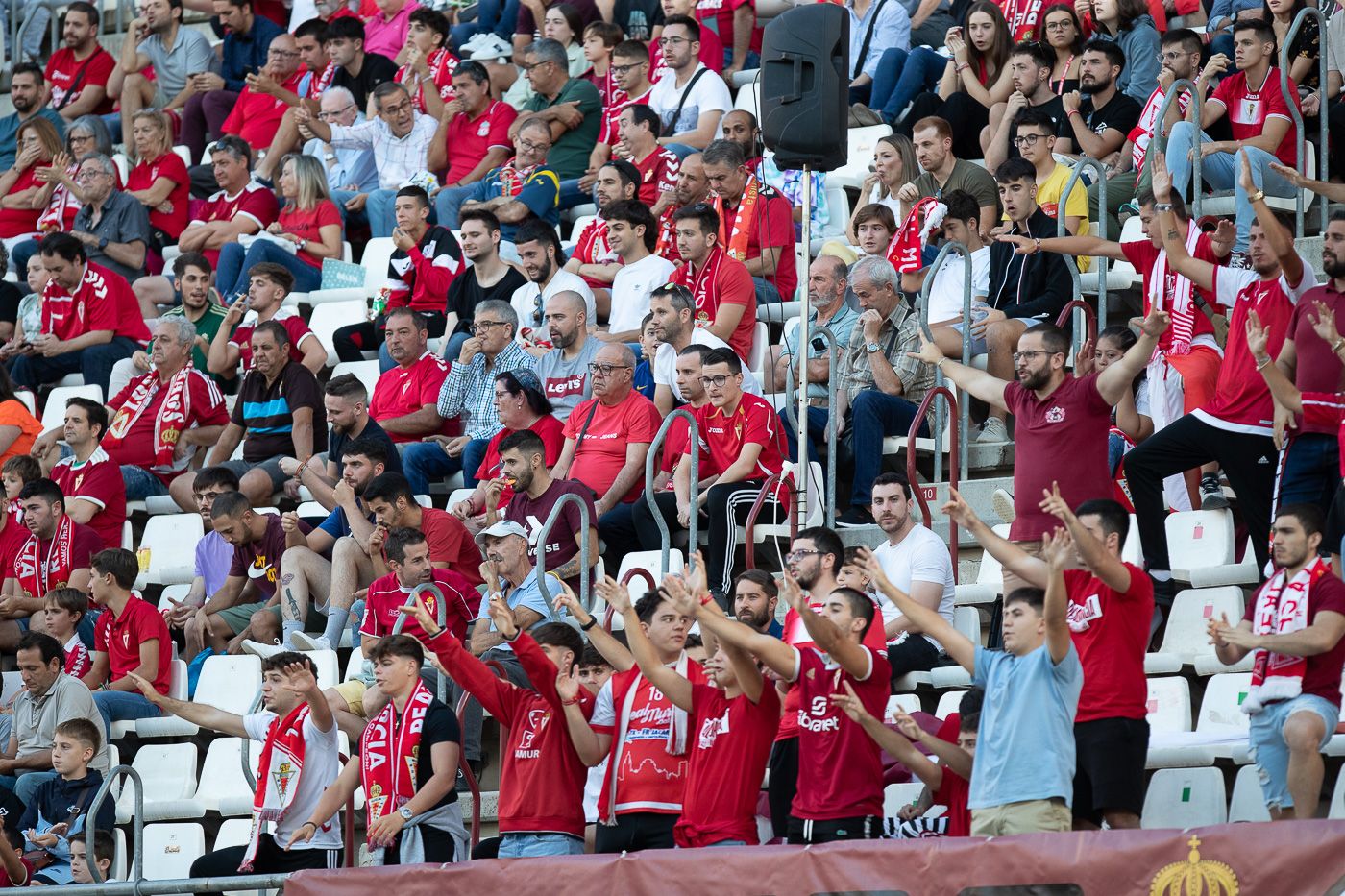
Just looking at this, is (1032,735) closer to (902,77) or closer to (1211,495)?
(1211,495)

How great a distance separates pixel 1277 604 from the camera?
7.49 meters

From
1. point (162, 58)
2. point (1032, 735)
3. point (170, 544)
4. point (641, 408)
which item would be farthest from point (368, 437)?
point (162, 58)

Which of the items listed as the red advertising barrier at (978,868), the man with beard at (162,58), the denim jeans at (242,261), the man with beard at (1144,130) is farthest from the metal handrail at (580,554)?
the man with beard at (162,58)

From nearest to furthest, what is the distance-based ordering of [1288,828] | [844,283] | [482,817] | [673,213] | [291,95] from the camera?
[1288,828]
[482,817]
[844,283]
[673,213]
[291,95]

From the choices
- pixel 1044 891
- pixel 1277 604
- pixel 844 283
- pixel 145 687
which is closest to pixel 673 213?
pixel 844 283

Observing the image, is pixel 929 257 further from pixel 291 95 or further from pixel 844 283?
pixel 291 95

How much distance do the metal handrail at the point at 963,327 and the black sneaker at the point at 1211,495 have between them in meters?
0.99

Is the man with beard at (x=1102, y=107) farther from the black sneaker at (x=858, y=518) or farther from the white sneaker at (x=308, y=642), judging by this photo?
the white sneaker at (x=308, y=642)

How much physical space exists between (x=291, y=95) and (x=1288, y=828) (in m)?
10.2

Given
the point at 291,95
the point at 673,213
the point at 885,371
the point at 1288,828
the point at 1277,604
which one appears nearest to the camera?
the point at 1288,828

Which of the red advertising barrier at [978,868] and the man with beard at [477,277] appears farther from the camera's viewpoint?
the man with beard at [477,277]

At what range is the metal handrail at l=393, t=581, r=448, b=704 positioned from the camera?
8797mm

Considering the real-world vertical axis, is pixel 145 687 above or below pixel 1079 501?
below

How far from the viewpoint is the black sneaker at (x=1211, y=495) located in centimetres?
938
